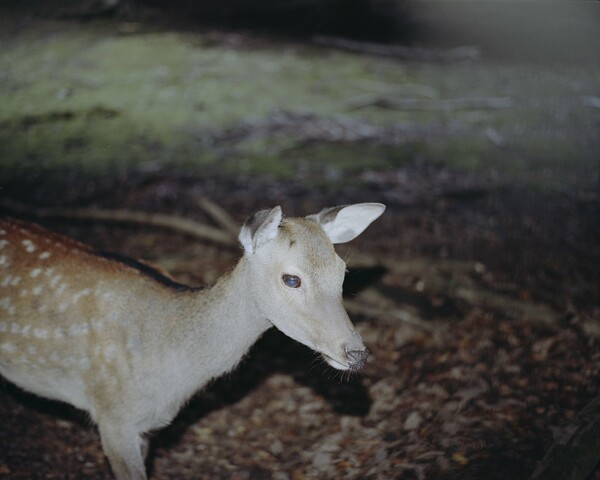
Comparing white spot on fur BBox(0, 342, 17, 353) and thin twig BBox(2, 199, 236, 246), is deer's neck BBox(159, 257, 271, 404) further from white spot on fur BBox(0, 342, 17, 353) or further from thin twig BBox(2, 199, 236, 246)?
thin twig BBox(2, 199, 236, 246)

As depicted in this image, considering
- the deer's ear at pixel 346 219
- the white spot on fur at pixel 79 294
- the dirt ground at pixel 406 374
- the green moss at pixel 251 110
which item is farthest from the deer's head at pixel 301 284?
the green moss at pixel 251 110

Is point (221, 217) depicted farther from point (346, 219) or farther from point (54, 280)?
point (346, 219)

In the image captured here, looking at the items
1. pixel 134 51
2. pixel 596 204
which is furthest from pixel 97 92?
pixel 596 204

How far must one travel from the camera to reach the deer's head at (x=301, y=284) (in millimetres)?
2861

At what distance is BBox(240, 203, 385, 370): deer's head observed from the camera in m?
2.86

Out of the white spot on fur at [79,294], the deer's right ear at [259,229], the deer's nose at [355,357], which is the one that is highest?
the deer's right ear at [259,229]

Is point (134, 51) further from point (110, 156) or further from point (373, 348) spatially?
point (373, 348)

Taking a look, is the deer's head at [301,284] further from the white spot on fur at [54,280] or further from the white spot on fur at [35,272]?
the white spot on fur at [35,272]

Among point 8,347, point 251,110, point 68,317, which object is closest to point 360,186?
point 251,110

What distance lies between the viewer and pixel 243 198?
26.4ft

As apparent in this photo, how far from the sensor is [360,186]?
324 inches

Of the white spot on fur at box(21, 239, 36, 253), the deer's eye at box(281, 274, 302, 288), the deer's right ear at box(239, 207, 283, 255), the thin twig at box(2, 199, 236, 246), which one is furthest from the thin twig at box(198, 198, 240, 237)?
the deer's eye at box(281, 274, 302, 288)

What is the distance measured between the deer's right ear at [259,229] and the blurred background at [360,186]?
1.30m

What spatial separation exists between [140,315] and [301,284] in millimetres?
1051
